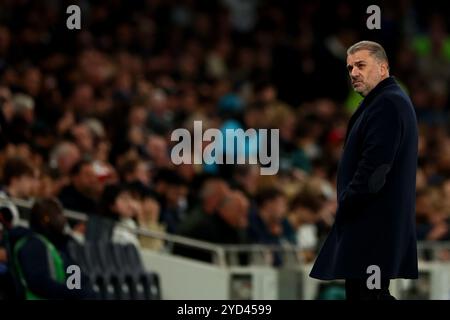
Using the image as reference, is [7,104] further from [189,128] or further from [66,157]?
[189,128]

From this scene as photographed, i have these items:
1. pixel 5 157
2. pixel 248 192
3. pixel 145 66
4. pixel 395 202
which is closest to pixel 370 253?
pixel 395 202

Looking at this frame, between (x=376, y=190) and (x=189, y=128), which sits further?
(x=189, y=128)

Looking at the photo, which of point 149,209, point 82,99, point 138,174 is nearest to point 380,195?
point 149,209

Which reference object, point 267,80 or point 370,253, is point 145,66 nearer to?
point 267,80

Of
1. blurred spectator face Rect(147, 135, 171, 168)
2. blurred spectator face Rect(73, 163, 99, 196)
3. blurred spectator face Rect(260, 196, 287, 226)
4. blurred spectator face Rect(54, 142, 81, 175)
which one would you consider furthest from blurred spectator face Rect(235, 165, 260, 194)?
blurred spectator face Rect(73, 163, 99, 196)

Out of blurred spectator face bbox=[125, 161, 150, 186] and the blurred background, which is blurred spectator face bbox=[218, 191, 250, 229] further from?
blurred spectator face bbox=[125, 161, 150, 186]

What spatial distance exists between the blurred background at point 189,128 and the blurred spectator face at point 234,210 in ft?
0.06

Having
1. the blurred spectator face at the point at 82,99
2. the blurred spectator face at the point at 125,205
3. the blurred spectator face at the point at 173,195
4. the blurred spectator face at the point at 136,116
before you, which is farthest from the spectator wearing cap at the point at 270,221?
the blurred spectator face at the point at 82,99

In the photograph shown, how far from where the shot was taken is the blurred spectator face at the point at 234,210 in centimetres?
1284

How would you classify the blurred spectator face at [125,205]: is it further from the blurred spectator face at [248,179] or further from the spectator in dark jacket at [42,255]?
the blurred spectator face at [248,179]

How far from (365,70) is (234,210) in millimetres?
5588

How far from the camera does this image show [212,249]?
1220cm

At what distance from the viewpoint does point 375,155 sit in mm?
7211

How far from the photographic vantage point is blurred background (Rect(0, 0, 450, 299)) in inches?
452
